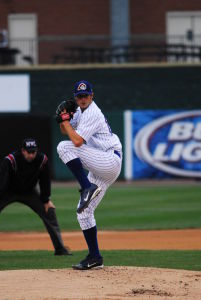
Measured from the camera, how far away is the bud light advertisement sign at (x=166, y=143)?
90.9 ft

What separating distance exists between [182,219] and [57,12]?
55.6 feet

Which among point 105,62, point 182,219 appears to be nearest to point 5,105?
point 105,62

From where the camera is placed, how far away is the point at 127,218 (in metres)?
18.0

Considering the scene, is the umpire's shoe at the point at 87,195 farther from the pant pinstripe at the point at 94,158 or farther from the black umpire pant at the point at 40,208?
the black umpire pant at the point at 40,208

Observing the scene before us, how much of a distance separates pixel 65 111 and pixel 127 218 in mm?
9353

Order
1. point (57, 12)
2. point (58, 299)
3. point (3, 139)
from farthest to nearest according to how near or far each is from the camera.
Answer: point (57, 12) → point (3, 139) → point (58, 299)

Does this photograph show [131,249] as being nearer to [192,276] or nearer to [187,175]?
[192,276]

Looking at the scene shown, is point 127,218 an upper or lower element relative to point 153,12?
lower

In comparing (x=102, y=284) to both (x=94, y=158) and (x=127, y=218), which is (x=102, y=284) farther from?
(x=127, y=218)

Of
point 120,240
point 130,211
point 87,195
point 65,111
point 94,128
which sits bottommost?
point 130,211

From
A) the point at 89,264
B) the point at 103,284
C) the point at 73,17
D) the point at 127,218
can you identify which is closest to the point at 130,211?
the point at 127,218

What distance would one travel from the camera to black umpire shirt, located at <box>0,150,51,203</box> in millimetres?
11109

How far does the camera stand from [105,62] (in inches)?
1158

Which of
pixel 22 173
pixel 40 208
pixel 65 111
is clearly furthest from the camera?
pixel 40 208
